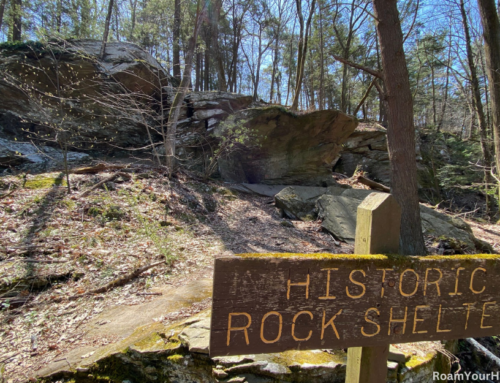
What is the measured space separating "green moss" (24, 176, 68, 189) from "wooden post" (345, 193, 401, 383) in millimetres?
7491

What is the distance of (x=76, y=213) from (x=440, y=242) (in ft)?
27.6

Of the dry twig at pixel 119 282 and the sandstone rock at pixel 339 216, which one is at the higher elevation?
the sandstone rock at pixel 339 216

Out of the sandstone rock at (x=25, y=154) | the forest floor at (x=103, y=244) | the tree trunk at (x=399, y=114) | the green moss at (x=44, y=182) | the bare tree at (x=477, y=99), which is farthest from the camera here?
the bare tree at (x=477, y=99)

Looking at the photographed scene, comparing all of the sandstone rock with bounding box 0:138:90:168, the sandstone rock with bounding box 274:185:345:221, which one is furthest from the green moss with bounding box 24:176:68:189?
the sandstone rock with bounding box 274:185:345:221

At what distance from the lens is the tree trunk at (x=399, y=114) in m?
4.96

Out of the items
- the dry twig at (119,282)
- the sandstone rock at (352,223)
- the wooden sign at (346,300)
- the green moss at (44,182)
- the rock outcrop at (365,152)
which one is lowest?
the dry twig at (119,282)

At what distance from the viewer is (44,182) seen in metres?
6.69

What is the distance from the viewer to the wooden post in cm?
138

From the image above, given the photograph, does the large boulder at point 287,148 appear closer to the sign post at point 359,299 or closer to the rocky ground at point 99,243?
the rocky ground at point 99,243

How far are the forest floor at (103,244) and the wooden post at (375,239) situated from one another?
105 cm

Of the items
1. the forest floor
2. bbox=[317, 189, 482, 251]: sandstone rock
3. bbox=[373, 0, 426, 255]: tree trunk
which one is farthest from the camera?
bbox=[317, 189, 482, 251]: sandstone rock

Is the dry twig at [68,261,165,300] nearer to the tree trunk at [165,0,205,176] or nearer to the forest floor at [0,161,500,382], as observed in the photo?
the forest floor at [0,161,500,382]

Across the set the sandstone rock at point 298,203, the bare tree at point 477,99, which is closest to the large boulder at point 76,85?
the sandstone rock at point 298,203

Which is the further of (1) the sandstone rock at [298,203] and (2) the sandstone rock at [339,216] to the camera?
(1) the sandstone rock at [298,203]
